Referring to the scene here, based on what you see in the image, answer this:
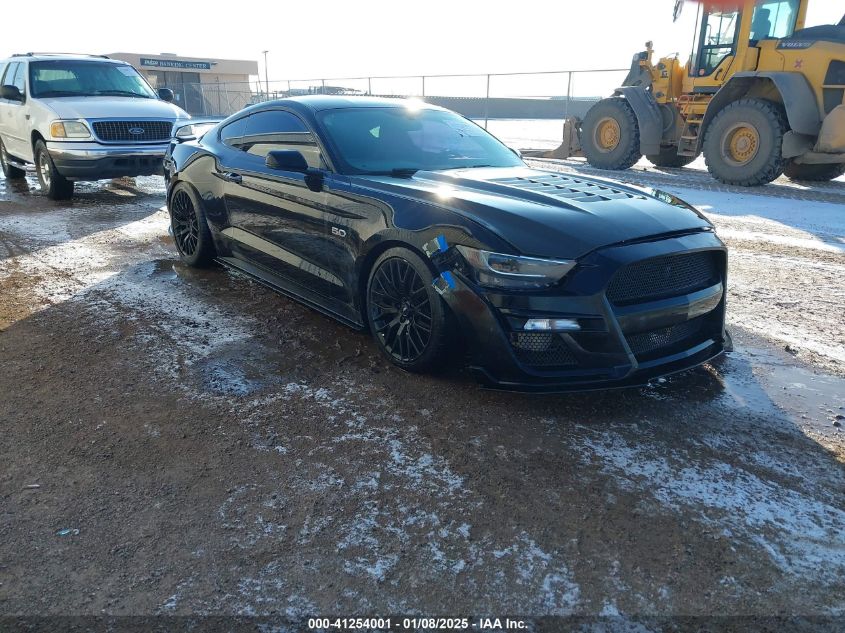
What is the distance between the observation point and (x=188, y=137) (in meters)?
6.39

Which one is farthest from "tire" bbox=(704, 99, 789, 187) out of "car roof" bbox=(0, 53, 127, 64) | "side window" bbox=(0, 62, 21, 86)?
"side window" bbox=(0, 62, 21, 86)

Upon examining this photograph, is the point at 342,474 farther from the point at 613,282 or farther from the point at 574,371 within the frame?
the point at 613,282

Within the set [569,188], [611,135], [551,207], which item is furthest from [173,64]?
[551,207]

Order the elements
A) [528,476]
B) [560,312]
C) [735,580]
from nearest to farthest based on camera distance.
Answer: [735,580] → [528,476] → [560,312]

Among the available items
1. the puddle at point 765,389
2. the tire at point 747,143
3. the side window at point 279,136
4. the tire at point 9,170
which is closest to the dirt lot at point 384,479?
the puddle at point 765,389

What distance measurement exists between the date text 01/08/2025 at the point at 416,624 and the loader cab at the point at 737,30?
1175cm

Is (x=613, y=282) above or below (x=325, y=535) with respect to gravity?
above

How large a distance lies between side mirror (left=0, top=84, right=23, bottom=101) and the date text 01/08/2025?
1015 centimetres

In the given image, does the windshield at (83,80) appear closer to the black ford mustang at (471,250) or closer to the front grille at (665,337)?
the black ford mustang at (471,250)

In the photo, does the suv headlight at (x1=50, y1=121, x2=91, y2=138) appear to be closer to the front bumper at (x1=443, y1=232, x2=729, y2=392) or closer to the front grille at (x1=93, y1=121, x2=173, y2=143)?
the front grille at (x1=93, y1=121, x2=173, y2=143)

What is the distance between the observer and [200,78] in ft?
153

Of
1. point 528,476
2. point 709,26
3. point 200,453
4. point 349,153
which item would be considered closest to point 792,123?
point 709,26

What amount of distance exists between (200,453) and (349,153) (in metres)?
2.23

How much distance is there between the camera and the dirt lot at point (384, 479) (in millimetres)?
2164
